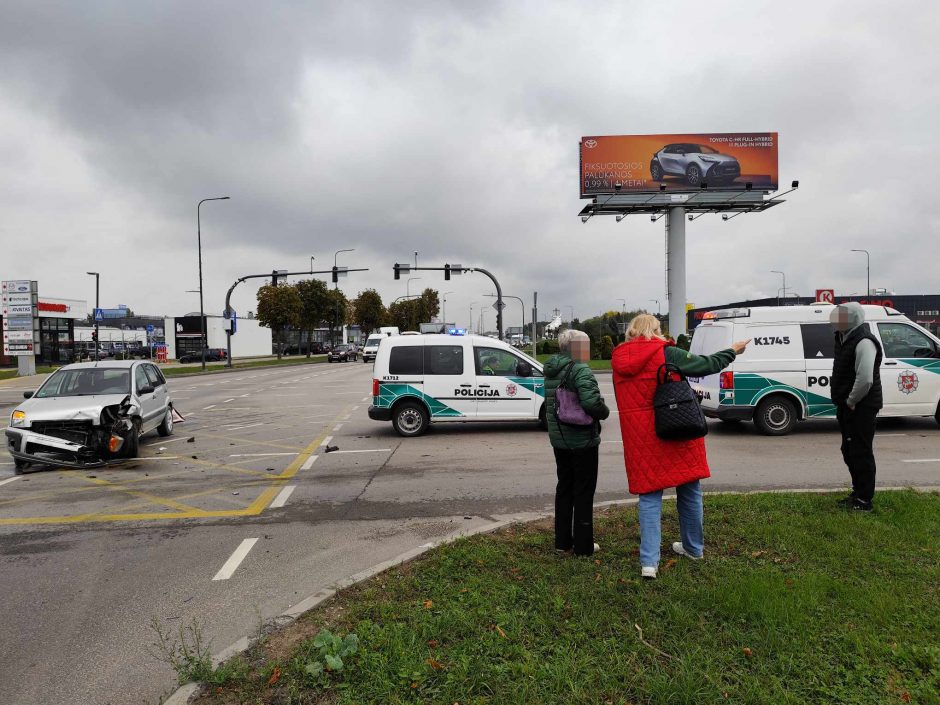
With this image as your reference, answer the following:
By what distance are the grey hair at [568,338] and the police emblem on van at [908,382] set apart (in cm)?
890

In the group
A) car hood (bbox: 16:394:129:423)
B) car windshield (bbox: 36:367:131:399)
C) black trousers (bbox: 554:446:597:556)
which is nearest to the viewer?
black trousers (bbox: 554:446:597:556)

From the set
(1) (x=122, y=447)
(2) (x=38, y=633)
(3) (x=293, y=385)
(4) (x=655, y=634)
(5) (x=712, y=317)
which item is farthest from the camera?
(3) (x=293, y=385)

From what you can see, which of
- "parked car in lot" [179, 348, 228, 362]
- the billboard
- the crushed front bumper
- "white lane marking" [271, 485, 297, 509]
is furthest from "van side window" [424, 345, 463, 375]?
"parked car in lot" [179, 348, 228, 362]

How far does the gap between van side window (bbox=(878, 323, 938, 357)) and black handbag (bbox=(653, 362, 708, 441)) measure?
868cm

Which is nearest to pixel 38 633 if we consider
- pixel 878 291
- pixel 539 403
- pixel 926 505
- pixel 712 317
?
pixel 926 505

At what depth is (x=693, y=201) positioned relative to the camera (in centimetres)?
4069

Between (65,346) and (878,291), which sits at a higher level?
(878,291)

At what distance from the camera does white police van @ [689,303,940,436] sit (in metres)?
10.6

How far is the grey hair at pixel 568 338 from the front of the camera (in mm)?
4684

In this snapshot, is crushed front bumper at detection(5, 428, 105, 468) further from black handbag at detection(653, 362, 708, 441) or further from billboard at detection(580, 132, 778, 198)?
billboard at detection(580, 132, 778, 198)

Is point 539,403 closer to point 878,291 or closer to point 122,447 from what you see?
point 122,447

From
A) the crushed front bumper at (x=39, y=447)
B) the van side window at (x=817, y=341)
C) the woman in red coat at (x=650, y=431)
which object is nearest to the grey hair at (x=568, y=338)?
the woman in red coat at (x=650, y=431)

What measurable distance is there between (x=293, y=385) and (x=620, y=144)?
27.3 metres

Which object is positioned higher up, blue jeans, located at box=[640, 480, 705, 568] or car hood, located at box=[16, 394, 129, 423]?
car hood, located at box=[16, 394, 129, 423]
